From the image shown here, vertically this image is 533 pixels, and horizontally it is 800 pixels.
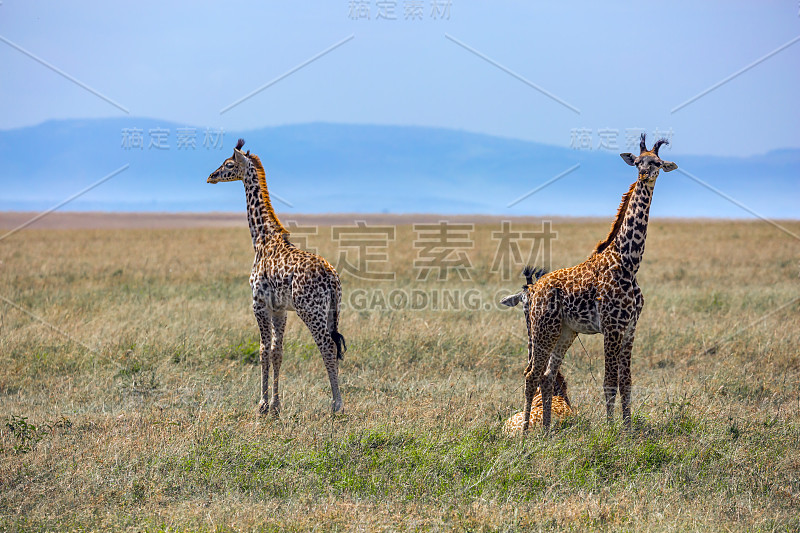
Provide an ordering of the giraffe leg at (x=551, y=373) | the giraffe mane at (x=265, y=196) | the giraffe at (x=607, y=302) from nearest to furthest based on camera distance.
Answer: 1. the giraffe at (x=607, y=302)
2. the giraffe leg at (x=551, y=373)
3. the giraffe mane at (x=265, y=196)

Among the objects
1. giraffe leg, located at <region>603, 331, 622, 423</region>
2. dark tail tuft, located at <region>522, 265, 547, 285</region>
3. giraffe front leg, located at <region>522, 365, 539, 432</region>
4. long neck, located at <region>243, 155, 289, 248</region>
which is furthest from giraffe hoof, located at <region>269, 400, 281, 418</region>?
giraffe leg, located at <region>603, 331, 622, 423</region>

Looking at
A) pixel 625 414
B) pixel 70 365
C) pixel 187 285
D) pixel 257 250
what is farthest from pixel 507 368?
pixel 187 285

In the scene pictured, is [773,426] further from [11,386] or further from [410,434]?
[11,386]

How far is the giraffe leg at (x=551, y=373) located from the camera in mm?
7852

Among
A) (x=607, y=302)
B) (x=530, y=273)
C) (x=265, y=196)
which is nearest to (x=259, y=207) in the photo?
(x=265, y=196)

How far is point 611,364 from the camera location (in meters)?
7.67

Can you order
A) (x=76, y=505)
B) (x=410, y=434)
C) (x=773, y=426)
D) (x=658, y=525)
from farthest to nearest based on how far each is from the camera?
(x=773, y=426)
(x=410, y=434)
(x=76, y=505)
(x=658, y=525)

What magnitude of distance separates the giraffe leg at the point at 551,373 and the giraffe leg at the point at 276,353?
122 inches

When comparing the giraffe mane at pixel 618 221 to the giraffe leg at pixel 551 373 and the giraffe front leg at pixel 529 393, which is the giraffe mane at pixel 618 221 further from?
the giraffe front leg at pixel 529 393

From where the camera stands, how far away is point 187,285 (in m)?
18.2

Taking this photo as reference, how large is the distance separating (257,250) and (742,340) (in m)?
7.92

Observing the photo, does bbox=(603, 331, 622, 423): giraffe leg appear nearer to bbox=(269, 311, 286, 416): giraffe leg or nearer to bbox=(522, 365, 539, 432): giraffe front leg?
bbox=(522, 365, 539, 432): giraffe front leg

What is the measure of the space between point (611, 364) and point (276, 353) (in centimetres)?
394

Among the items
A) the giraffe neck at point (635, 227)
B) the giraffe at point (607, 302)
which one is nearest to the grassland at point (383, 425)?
the giraffe at point (607, 302)
